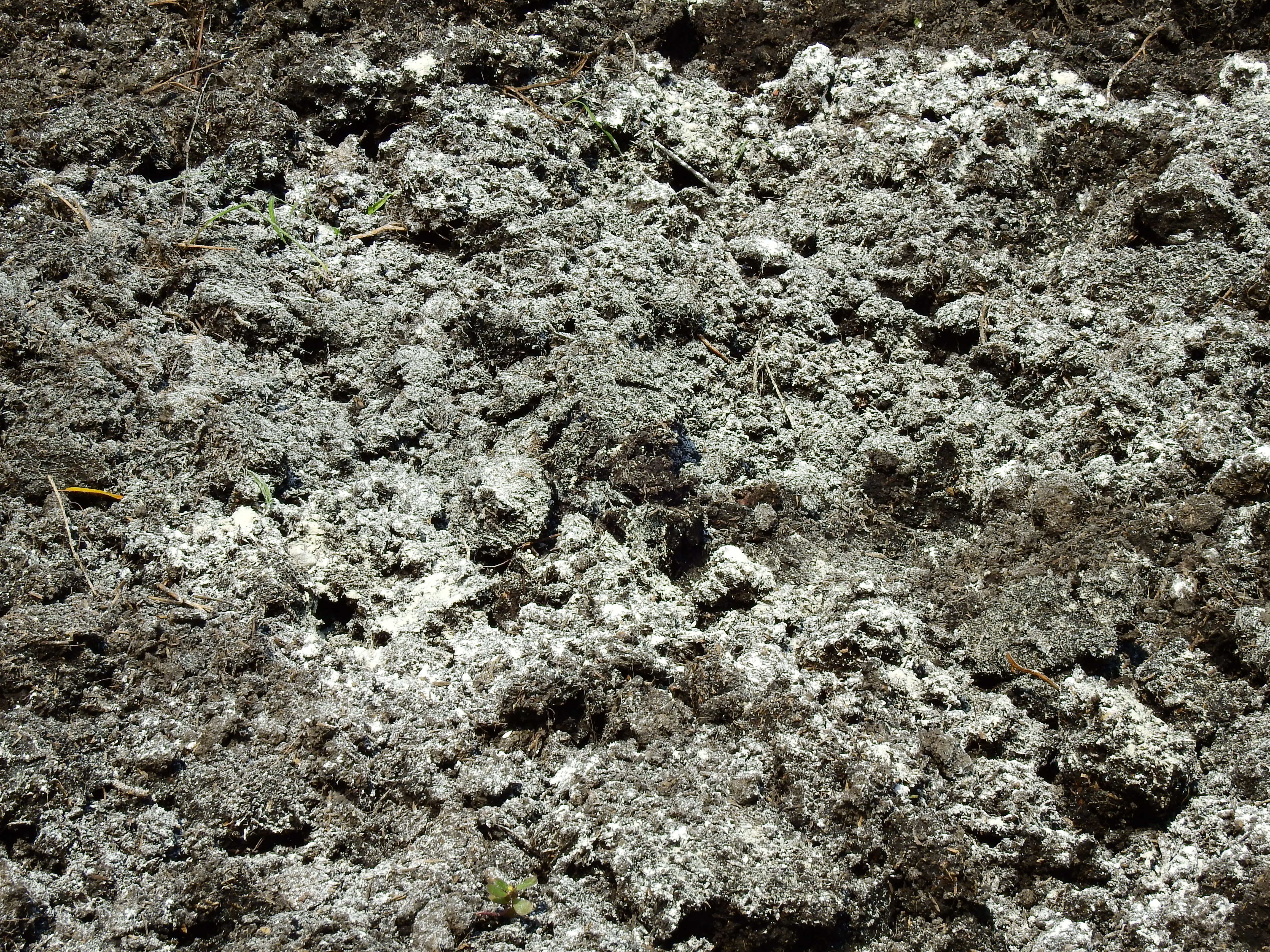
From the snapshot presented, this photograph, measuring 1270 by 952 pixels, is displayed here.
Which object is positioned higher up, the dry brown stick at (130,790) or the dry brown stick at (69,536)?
the dry brown stick at (69,536)

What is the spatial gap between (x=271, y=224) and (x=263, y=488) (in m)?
0.91

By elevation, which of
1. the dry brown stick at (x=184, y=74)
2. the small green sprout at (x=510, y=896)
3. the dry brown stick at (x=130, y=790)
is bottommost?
the dry brown stick at (x=130, y=790)

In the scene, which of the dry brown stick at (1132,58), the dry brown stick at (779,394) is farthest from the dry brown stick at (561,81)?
the dry brown stick at (1132,58)

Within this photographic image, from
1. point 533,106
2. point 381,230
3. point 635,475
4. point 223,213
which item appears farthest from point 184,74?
point 635,475

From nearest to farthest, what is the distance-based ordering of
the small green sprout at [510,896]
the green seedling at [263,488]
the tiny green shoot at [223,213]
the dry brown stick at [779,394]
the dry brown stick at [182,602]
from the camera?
the small green sprout at [510,896] < the dry brown stick at [182,602] < the green seedling at [263,488] < the dry brown stick at [779,394] < the tiny green shoot at [223,213]

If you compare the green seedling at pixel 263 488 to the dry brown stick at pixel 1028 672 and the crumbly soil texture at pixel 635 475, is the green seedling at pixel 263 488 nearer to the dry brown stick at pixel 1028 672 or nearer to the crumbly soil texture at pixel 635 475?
the crumbly soil texture at pixel 635 475

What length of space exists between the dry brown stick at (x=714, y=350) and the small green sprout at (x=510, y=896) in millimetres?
1429

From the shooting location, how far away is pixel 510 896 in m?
1.64

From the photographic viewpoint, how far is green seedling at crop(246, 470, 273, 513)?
6.97ft

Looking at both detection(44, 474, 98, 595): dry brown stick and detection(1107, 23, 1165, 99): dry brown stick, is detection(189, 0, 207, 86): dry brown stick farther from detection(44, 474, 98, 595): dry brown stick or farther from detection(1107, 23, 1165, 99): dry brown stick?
detection(1107, 23, 1165, 99): dry brown stick

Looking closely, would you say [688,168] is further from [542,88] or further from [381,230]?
[381,230]

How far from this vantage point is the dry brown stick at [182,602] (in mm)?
1951

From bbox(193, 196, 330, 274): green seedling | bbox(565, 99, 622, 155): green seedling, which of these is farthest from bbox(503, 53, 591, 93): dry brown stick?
Answer: bbox(193, 196, 330, 274): green seedling

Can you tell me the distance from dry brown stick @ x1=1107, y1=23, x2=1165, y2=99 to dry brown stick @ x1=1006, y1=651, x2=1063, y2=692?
1.85 meters
